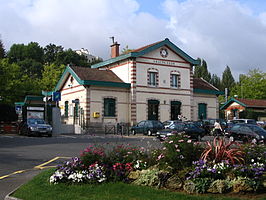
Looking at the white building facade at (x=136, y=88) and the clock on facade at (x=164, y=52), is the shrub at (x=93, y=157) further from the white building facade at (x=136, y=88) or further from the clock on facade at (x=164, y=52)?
the clock on facade at (x=164, y=52)

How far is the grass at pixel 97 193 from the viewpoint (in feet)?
23.3

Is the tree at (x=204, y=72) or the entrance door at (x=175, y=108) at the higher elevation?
the tree at (x=204, y=72)

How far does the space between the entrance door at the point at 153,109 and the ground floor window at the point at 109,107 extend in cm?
388

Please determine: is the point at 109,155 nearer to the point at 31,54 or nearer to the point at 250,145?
the point at 250,145

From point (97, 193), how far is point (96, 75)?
30773 mm

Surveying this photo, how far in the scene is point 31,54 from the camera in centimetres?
7931

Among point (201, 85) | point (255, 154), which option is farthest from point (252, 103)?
point (255, 154)

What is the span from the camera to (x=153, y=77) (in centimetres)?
3903

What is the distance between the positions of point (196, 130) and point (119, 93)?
499 inches

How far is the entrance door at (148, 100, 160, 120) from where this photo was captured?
3872 cm

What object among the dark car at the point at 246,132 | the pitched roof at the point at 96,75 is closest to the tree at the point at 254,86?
the pitched roof at the point at 96,75

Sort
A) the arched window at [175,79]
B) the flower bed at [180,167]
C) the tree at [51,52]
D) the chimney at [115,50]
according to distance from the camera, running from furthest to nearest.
Result: the tree at [51,52] → the chimney at [115,50] → the arched window at [175,79] → the flower bed at [180,167]

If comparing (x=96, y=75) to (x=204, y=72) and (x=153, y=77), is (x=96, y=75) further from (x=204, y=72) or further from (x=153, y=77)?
(x=204, y=72)

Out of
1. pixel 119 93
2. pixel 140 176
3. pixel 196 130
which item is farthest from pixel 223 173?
pixel 119 93
